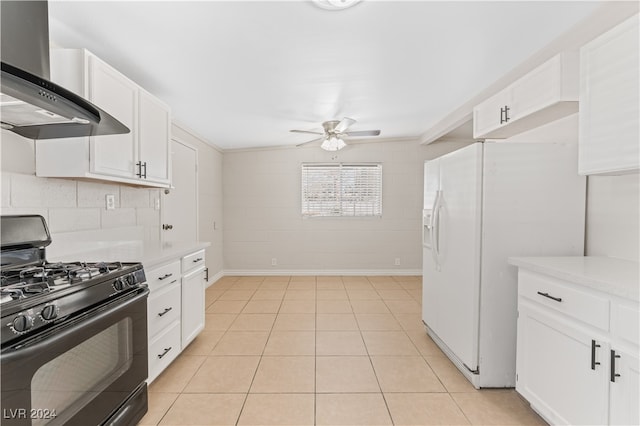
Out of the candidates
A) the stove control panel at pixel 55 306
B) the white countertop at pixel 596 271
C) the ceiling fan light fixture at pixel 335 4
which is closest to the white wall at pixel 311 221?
the white countertop at pixel 596 271

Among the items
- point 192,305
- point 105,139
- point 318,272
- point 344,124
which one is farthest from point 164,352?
point 318,272

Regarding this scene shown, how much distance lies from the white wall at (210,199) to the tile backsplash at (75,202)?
1.41 meters

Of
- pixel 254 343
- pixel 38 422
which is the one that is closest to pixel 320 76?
pixel 254 343

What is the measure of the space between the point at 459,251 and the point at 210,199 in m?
3.91

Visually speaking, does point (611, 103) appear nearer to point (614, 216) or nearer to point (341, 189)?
point (614, 216)

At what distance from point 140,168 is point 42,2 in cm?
112

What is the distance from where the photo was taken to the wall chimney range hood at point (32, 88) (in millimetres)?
1218

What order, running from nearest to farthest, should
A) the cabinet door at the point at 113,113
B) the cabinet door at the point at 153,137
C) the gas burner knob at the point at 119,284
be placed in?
the gas burner knob at the point at 119,284 → the cabinet door at the point at 113,113 → the cabinet door at the point at 153,137

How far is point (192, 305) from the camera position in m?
2.63

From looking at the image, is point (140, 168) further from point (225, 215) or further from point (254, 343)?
point (225, 215)

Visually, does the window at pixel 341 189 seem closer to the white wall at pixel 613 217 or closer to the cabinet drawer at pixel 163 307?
the cabinet drawer at pixel 163 307

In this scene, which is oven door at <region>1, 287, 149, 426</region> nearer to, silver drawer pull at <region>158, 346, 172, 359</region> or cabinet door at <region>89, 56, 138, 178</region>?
silver drawer pull at <region>158, 346, 172, 359</region>

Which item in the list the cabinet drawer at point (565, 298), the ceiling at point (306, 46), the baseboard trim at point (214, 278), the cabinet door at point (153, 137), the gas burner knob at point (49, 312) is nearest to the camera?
the gas burner knob at point (49, 312)

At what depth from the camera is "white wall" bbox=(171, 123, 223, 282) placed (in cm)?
453
